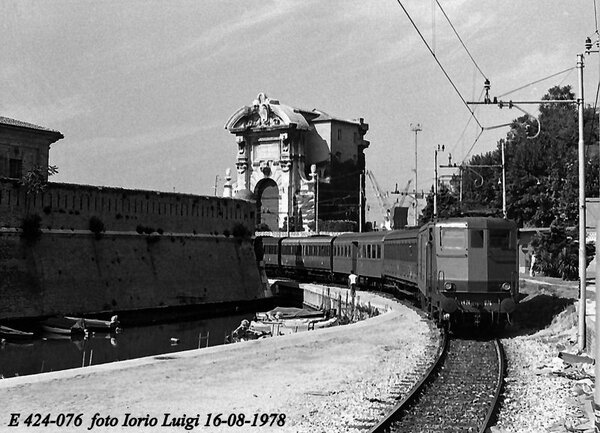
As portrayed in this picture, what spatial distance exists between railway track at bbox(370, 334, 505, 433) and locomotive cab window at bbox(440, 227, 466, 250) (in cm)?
266

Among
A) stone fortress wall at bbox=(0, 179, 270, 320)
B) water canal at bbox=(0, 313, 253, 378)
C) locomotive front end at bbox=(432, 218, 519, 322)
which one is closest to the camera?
locomotive front end at bbox=(432, 218, 519, 322)

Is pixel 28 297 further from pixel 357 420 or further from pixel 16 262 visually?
pixel 357 420

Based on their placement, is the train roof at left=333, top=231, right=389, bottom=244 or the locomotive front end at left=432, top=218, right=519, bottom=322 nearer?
the locomotive front end at left=432, top=218, right=519, bottom=322

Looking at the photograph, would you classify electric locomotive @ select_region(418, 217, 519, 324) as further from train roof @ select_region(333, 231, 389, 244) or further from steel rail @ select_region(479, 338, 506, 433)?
train roof @ select_region(333, 231, 389, 244)

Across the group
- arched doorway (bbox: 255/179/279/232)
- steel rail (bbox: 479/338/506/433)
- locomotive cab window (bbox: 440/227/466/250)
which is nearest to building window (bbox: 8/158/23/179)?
locomotive cab window (bbox: 440/227/466/250)

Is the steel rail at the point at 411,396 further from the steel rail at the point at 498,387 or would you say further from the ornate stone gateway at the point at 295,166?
the ornate stone gateway at the point at 295,166

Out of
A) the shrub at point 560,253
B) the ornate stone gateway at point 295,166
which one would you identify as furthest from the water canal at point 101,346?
the ornate stone gateway at point 295,166

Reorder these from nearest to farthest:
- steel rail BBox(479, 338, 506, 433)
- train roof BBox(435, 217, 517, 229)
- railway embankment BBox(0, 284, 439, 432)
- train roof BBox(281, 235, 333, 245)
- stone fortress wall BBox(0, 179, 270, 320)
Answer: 1. steel rail BBox(479, 338, 506, 433)
2. railway embankment BBox(0, 284, 439, 432)
3. train roof BBox(435, 217, 517, 229)
4. stone fortress wall BBox(0, 179, 270, 320)
5. train roof BBox(281, 235, 333, 245)

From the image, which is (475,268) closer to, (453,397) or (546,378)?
(546,378)

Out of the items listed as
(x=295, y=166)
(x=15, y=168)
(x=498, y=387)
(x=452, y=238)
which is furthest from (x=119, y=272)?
(x=295, y=166)

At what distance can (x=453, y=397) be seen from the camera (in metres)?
11.9

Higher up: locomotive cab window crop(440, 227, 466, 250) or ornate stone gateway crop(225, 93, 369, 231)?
ornate stone gateway crop(225, 93, 369, 231)

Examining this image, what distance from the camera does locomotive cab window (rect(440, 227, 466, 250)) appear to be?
60.1 ft

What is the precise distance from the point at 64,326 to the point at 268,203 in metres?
49.5
